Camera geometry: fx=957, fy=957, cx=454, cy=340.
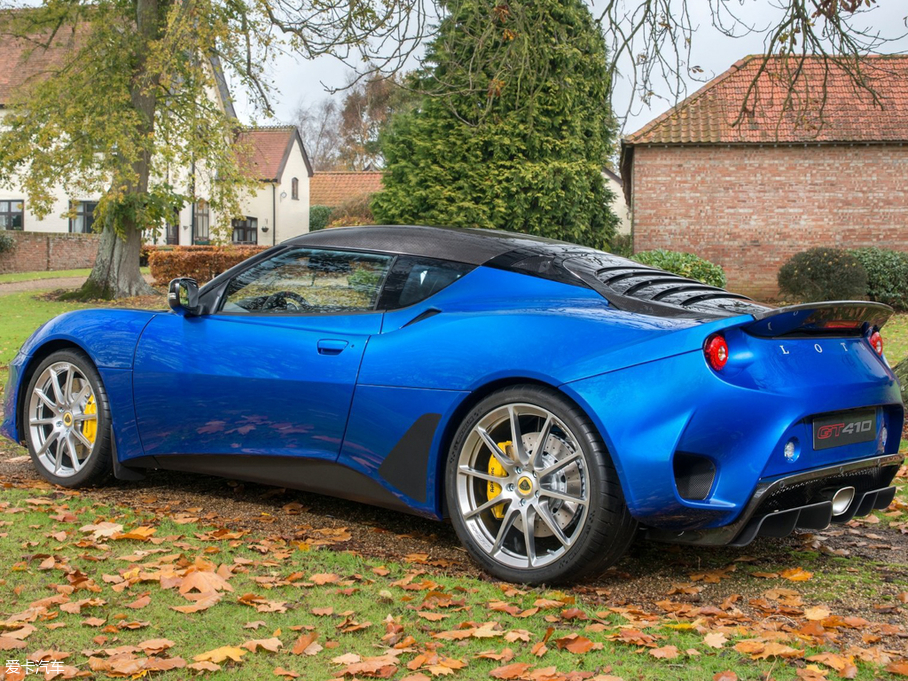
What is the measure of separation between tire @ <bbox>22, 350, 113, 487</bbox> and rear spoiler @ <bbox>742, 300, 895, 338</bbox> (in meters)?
3.49

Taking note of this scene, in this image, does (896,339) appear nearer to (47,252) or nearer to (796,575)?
(796,575)

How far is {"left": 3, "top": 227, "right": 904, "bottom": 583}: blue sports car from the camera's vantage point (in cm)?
354

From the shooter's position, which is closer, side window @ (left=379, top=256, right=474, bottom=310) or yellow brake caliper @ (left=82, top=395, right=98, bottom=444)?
side window @ (left=379, top=256, right=474, bottom=310)

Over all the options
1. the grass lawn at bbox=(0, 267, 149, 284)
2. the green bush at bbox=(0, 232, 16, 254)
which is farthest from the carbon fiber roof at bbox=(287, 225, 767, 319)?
the green bush at bbox=(0, 232, 16, 254)

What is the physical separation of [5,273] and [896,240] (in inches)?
1142

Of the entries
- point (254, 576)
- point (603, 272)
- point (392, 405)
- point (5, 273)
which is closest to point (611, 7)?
point (603, 272)

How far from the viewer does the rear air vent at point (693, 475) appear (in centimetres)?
354

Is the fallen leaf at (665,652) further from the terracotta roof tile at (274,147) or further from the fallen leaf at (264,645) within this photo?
the terracotta roof tile at (274,147)

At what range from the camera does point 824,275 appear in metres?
21.4

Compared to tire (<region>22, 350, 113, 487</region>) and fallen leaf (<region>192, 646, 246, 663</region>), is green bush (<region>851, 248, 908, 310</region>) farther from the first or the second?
fallen leaf (<region>192, 646, 246, 663</region>)

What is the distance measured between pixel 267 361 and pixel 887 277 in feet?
67.5

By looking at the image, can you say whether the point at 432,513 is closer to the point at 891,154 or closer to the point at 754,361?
the point at 754,361

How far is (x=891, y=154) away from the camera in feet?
79.0

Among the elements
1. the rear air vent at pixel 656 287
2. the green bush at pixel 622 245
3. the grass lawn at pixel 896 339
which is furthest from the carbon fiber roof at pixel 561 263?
the green bush at pixel 622 245
